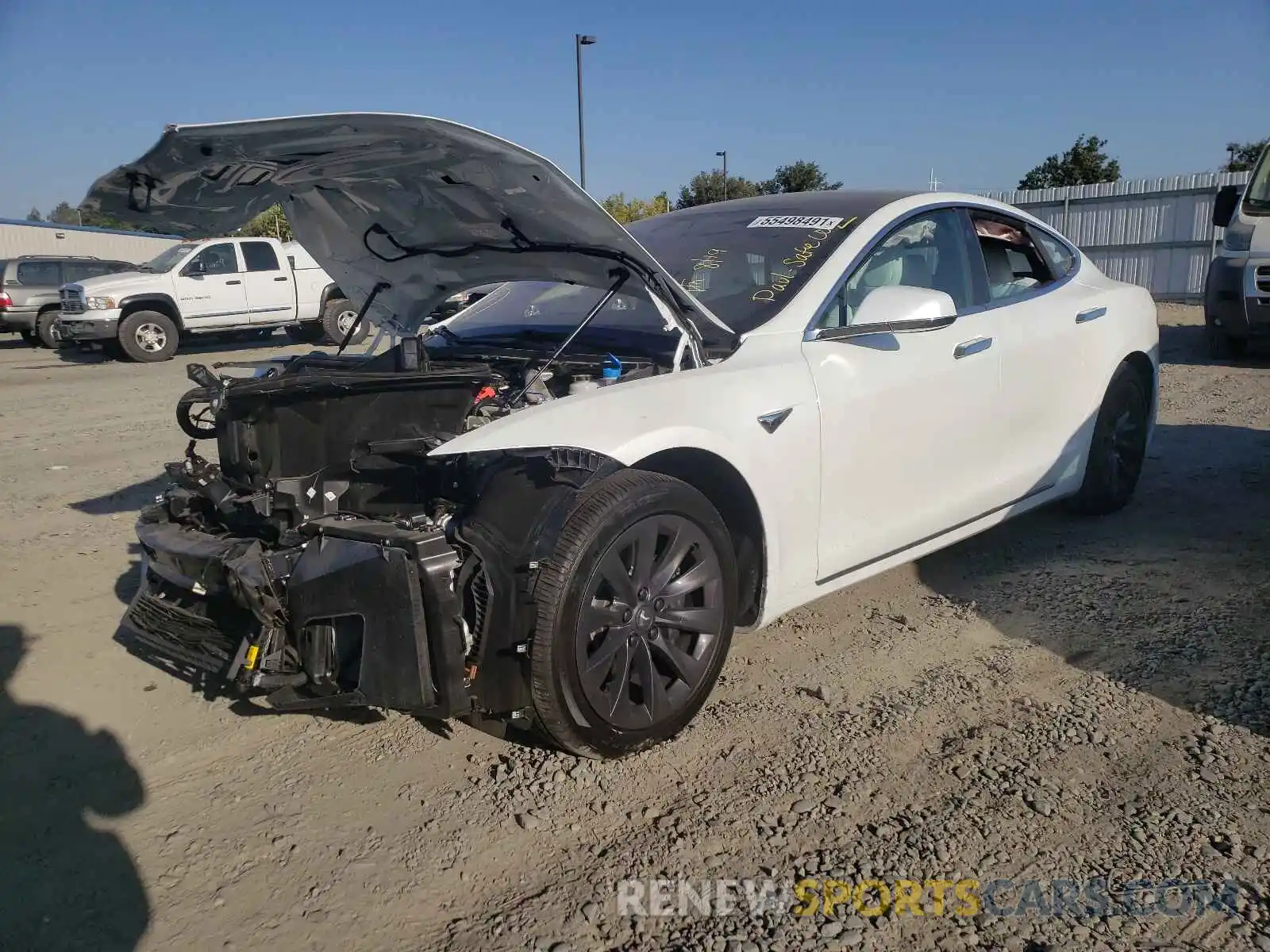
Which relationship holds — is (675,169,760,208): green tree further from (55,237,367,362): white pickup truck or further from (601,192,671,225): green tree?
(55,237,367,362): white pickup truck

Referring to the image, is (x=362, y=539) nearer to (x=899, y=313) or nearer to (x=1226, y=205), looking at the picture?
(x=899, y=313)

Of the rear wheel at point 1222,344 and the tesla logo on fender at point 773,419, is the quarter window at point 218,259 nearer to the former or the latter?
the rear wheel at point 1222,344

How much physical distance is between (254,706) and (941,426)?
2.76 m

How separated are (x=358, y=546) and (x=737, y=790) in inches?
50.9

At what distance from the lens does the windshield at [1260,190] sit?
10.5 m

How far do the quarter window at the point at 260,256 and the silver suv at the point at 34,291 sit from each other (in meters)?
3.07

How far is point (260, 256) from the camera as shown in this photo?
1712cm

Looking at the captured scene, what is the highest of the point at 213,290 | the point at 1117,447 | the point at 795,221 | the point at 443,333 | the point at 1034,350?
the point at 795,221

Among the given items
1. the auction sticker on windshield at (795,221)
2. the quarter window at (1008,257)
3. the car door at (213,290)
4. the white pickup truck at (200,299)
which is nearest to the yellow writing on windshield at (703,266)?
the auction sticker on windshield at (795,221)

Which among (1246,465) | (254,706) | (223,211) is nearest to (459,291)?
(223,211)

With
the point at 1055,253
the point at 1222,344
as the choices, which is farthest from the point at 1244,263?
the point at 1055,253

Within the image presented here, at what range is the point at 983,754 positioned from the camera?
3.01 metres

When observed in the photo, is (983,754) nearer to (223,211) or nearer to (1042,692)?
(1042,692)

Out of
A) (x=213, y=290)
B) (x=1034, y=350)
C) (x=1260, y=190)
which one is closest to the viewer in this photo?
(x=1034, y=350)
